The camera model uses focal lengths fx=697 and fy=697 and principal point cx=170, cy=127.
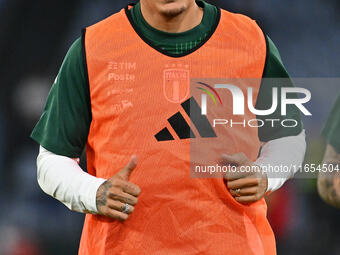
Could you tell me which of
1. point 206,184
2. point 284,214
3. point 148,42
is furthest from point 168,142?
point 284,214

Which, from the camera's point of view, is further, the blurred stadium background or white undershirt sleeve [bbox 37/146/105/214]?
the blurred stadium background

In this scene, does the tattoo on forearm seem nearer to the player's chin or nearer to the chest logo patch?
the chest logo patch

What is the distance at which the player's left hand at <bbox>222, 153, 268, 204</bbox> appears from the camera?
1.55m

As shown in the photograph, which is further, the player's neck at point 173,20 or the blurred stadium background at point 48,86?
the blurred stadium background at point 48,86

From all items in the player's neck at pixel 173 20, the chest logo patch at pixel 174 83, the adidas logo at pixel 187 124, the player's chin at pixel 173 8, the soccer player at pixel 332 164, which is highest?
the player's chin at pixel 173 8

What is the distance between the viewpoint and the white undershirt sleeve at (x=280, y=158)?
163 centimetres

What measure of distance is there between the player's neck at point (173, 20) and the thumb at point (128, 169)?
335 millimetres

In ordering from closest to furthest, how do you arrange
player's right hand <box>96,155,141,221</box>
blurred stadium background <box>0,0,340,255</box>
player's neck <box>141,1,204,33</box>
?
player's right hand <box>96,155,141,221</box>, player's neck <box>141,1,204,33</box>, blurred stadium background <box>0,0,340,255</box>

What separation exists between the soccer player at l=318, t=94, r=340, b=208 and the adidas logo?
29 cm

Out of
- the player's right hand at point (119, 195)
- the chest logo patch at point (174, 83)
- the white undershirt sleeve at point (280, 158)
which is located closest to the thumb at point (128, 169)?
the player's right hand at point (119, 195)

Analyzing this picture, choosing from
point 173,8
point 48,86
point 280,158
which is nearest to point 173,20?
point 173,8

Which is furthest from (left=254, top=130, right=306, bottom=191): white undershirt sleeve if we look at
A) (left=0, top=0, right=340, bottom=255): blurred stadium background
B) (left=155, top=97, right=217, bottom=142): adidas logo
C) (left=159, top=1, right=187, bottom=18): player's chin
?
(left=0, top=0, right=340, bottom=255): blurred stadium background

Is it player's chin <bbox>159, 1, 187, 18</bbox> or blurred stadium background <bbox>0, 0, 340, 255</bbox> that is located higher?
player's chin <bbox>159, 1, 187, 18</bbox>

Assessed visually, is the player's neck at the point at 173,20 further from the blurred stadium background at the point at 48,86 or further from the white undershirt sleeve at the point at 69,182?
the blurred stadium background at the point at 48,86
